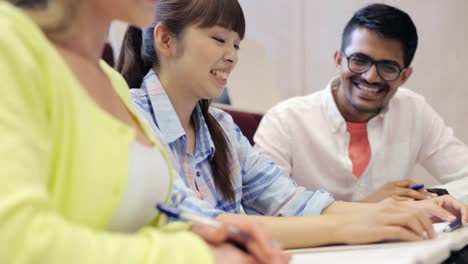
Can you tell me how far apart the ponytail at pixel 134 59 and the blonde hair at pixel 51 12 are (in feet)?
2.21

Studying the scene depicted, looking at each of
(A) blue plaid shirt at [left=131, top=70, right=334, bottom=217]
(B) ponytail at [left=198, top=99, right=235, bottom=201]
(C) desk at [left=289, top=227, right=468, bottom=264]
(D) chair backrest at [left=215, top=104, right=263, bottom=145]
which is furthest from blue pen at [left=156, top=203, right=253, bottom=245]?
(D) chair backrest at [left=215, top=104, right=263, bottom=145]

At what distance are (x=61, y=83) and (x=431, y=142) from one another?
1.72m

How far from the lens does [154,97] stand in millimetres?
1199

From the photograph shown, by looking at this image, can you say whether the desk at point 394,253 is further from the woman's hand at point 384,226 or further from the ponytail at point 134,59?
the ponytail at point 134,59

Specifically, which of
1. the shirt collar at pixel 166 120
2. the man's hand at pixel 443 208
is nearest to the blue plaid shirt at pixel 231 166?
the shirt collar at pixel 166 120

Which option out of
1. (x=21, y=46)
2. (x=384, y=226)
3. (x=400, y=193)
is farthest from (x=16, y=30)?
(x=400, y=193)

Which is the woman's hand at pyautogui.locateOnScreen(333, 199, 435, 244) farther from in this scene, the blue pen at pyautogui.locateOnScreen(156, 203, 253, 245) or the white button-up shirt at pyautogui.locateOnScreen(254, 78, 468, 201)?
the white button-up shirt at pyautogui.locateOnScreen(254, 78, 468, 201)

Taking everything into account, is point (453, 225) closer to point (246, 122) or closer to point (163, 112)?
point (163, 112)

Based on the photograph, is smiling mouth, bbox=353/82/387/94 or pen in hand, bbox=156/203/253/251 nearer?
pen in hand, bbox=156/203/253/251

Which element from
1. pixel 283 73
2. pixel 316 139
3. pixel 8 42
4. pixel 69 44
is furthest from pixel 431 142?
pixel 8 42

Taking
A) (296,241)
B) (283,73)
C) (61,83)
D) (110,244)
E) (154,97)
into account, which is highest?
(61,83)

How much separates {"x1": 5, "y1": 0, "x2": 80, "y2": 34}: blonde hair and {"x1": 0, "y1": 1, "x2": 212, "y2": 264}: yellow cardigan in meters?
0.04

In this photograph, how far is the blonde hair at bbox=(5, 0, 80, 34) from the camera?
56 cm

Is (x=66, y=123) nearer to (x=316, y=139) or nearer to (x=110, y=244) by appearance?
(x=110, y=244)
